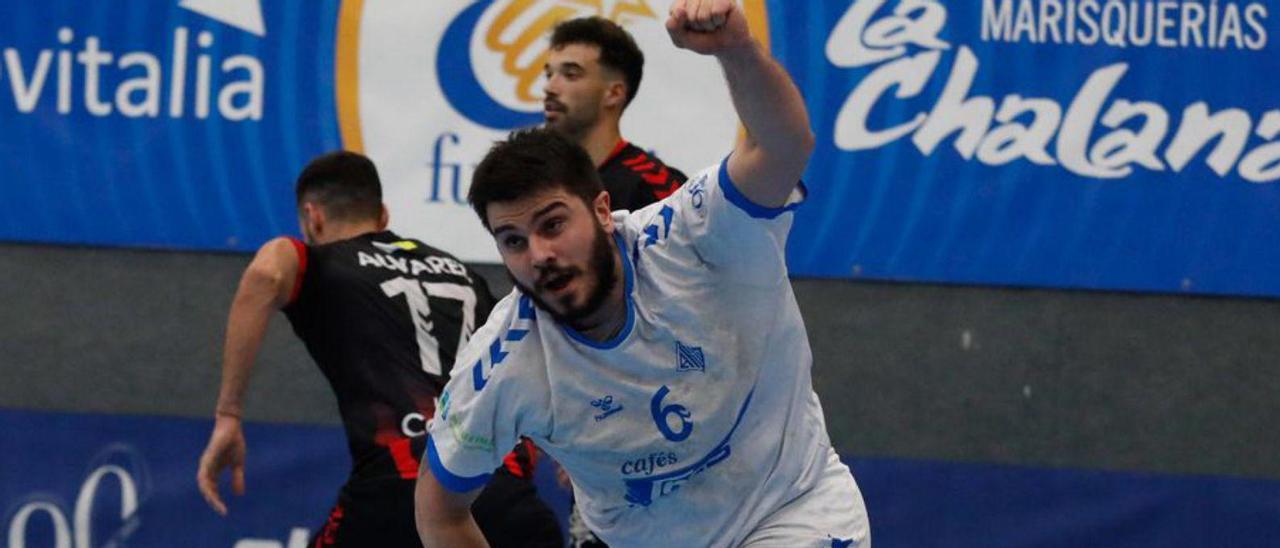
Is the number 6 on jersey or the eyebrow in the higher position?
the eyebrow

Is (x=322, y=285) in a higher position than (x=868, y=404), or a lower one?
higher

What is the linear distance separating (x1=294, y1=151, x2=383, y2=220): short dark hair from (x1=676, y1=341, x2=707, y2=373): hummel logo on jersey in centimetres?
202

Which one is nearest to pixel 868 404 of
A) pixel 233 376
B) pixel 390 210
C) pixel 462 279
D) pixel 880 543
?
pixel 880 543

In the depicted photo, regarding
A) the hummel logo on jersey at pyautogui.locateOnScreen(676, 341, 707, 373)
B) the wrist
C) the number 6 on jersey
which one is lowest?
the number 6 on jersey

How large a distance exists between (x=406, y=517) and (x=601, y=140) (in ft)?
4.81

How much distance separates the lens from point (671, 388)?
4133mm

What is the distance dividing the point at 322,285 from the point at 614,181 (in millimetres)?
962

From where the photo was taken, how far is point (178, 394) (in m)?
8.10

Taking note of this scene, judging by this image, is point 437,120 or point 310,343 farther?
point 437,120

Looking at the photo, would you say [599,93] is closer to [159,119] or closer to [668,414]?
[159,119]

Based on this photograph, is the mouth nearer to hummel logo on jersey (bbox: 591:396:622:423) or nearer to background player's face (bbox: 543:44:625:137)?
hummel logo on jersey (bbox: 591:396:622:423)

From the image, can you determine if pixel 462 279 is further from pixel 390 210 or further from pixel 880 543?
pixel 880 543

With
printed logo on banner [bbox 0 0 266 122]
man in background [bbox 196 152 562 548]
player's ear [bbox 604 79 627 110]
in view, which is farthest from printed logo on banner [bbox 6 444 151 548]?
player's ear [bbox 604 79 627 110]

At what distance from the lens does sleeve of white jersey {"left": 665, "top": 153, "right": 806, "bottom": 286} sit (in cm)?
385
